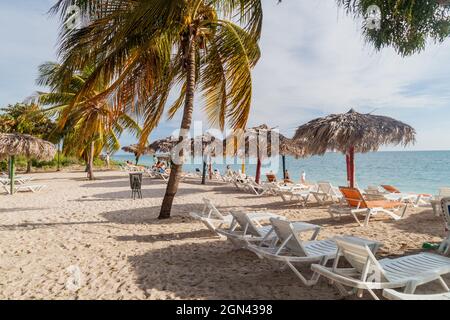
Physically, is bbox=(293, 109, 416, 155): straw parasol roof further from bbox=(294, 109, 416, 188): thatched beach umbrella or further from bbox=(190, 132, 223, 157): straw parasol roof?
bbox=(190, 132, 223, 157): straw parasol roof

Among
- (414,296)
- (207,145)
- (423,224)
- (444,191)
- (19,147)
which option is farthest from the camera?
(207,145)

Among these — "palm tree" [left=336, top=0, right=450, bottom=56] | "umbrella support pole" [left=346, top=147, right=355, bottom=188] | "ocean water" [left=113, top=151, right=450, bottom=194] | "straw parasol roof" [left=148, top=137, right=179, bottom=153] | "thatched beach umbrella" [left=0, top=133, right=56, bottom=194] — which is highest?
"palm tree" [left=336, top=0, right=450, bottom=56]

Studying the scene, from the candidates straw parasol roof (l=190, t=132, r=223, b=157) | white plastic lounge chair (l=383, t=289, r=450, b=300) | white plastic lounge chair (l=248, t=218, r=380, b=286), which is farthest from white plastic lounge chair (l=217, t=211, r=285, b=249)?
straw parasol roof (l=190, t=132, r=223, b=157)

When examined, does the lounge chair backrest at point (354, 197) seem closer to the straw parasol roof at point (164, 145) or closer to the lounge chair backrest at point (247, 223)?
→ the lounge chair backrest at point (247, 223)

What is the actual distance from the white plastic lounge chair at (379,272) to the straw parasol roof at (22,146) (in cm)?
1302

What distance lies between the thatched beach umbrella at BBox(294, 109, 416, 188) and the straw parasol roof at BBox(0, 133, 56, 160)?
10810 millimetres

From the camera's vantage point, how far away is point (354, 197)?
6.77 m

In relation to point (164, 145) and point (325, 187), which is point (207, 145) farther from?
point (325, 187)

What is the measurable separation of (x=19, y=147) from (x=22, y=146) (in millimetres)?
138

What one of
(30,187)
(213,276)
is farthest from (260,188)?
(30,187)

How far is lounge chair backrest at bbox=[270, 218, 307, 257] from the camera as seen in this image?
11.7ft

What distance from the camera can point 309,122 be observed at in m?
10.5
